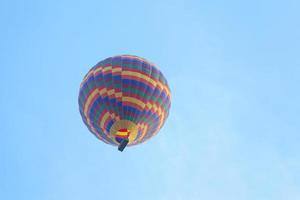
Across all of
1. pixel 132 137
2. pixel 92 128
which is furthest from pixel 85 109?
pixel 132 137

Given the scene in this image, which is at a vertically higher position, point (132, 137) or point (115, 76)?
point (115, 76)

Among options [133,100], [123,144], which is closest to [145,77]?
[133,100]

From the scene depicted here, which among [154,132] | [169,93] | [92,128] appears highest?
[169,93]

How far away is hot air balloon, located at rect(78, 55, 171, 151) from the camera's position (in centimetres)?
3241

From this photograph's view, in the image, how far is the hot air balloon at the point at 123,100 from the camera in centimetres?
3241

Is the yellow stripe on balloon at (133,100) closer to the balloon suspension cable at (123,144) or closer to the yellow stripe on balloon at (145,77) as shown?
the yellow stripe on balloon at (145,77)

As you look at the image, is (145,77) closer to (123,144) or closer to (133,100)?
(133,100)

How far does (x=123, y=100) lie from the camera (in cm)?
3250

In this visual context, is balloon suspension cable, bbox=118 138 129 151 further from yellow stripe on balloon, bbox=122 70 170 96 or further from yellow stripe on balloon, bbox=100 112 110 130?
yellow stripe on balloon, bbox=122 70 170 96

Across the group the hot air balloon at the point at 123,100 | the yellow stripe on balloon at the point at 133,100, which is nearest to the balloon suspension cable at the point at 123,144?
the hot air balloon at the point at 123,100

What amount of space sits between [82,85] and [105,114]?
10.1ft

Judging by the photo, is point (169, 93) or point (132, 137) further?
point (169, 93)

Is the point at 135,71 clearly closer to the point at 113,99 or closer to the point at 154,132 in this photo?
the point at 113,99

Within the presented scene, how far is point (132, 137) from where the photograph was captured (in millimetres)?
32594
